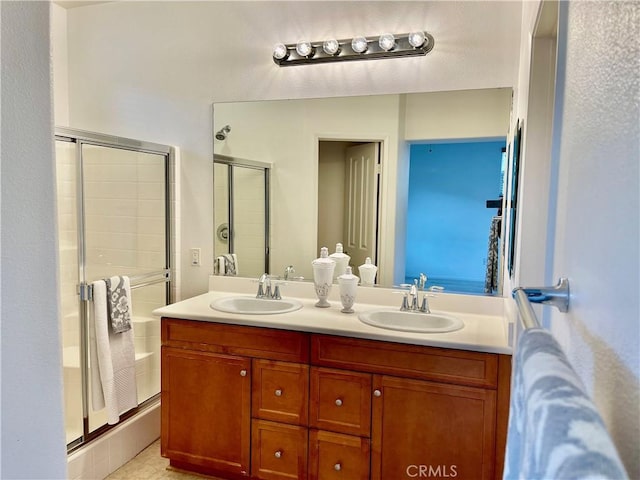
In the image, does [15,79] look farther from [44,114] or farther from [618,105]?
[618,105]

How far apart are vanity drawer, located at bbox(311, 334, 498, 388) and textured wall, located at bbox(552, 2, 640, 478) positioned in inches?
46.4

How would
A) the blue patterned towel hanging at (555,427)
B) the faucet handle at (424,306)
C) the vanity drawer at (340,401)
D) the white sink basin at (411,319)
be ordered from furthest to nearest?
the faucet handle at (424,306) < the white sink basin at (411,319) < the vanity drawer at (340,401) < the blue patterned towel hanging at (555,427)

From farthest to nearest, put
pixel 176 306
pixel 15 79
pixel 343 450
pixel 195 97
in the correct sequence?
pixel 195 97 < pixel 176 306 < pixel 343 450 < pixel 15 79

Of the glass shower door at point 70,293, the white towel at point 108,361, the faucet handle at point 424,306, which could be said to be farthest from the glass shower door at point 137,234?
the faucet handle at point 424,306

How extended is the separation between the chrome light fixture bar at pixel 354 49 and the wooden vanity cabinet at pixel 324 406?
148cm

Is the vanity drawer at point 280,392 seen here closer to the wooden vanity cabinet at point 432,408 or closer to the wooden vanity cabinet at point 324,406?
the wooden vanity cabinet at point 324,406

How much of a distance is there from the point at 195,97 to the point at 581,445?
2873mm

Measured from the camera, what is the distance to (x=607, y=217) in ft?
1.71

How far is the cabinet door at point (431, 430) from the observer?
1880 millimetres

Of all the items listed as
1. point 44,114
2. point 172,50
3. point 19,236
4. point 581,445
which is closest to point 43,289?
point 19,236

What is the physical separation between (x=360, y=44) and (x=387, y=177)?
709 mm

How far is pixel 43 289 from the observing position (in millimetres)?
803

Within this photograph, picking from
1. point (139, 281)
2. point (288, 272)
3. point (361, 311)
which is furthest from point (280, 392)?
point (139, 281)

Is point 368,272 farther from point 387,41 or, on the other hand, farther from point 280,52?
point 280,52
